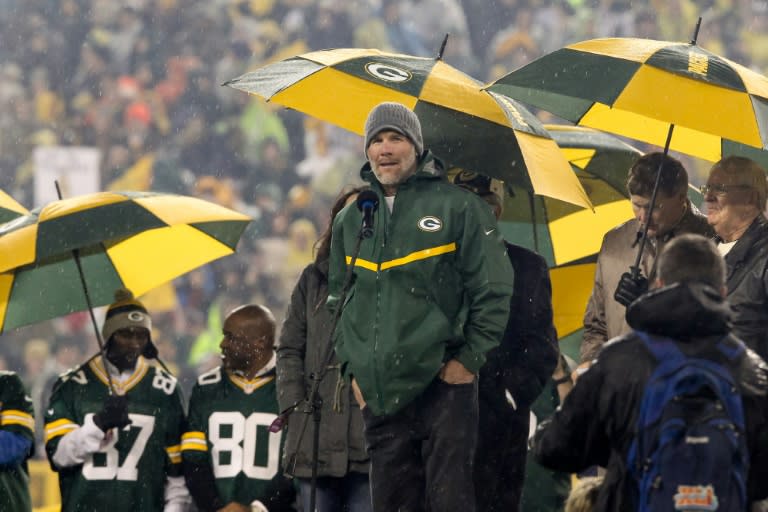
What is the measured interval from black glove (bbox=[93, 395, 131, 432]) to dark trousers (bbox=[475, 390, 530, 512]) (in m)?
1.81

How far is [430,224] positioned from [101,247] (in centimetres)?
310

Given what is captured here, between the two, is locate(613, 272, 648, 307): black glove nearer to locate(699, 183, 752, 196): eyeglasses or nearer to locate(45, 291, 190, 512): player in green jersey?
locate(699, 183, 752, 196): eyeglasses

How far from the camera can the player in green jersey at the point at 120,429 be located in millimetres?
6965

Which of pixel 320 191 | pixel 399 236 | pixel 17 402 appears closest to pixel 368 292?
pixel 399 236

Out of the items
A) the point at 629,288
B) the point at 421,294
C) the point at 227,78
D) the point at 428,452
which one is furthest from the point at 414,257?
the point at 227,78

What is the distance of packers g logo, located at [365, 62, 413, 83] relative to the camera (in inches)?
249

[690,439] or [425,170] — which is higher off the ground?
[425,170]

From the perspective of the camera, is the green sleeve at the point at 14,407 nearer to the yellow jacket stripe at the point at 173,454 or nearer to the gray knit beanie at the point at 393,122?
the yellow jacket stripe at the point at 173,454

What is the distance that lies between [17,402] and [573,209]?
3001 mm

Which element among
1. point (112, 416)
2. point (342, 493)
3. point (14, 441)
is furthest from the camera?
point (112, 416)

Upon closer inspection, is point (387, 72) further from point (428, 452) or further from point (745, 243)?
point (428, 452)

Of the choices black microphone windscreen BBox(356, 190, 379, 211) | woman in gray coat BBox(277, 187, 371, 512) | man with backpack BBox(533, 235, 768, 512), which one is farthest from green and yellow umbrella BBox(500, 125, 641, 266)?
man with backpack BBox(533, 235, 768, 512)

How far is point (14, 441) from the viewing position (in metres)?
6.62

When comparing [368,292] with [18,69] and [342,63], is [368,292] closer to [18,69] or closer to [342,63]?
[342,63]
